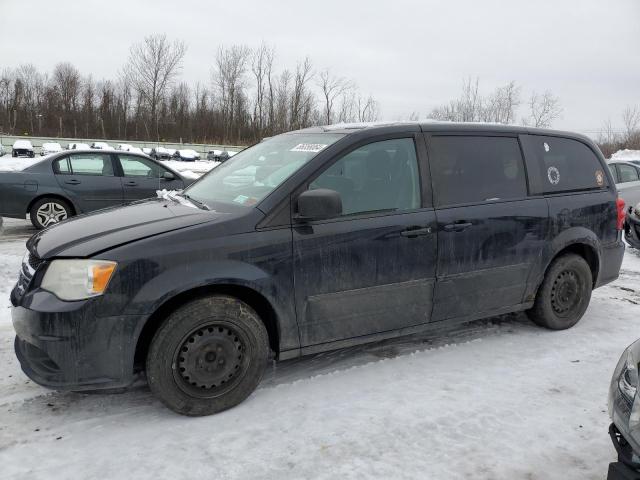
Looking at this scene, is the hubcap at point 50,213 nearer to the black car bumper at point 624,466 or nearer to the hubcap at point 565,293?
the hubcap at point 565,293

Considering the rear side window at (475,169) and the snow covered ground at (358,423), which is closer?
the snow covered ground at (358,423)

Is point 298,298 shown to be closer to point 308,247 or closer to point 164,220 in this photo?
point 308,247

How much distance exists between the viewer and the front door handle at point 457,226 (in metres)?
3.76

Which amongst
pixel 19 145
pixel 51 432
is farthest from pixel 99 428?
pixel 19 145

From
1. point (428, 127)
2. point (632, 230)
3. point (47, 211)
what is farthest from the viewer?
point (47, 211)

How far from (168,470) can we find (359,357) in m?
1.79

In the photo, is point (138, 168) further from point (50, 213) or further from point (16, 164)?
point (16, 164)

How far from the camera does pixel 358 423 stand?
3053mm

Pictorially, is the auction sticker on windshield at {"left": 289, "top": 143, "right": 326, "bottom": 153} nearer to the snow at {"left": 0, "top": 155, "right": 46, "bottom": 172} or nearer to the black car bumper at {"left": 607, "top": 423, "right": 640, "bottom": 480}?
the black car bumper at {"left": 607, "top": 423, "right": 640, "bottom": 480}

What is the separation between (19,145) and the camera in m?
41.5

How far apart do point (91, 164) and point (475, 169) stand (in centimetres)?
732

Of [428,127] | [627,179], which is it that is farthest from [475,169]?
[627,179]

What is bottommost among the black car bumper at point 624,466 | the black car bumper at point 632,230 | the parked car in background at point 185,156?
the black car bumper at point 624,466

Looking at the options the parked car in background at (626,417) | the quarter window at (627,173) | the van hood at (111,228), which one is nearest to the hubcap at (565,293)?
the parked car in background at (626,417)
